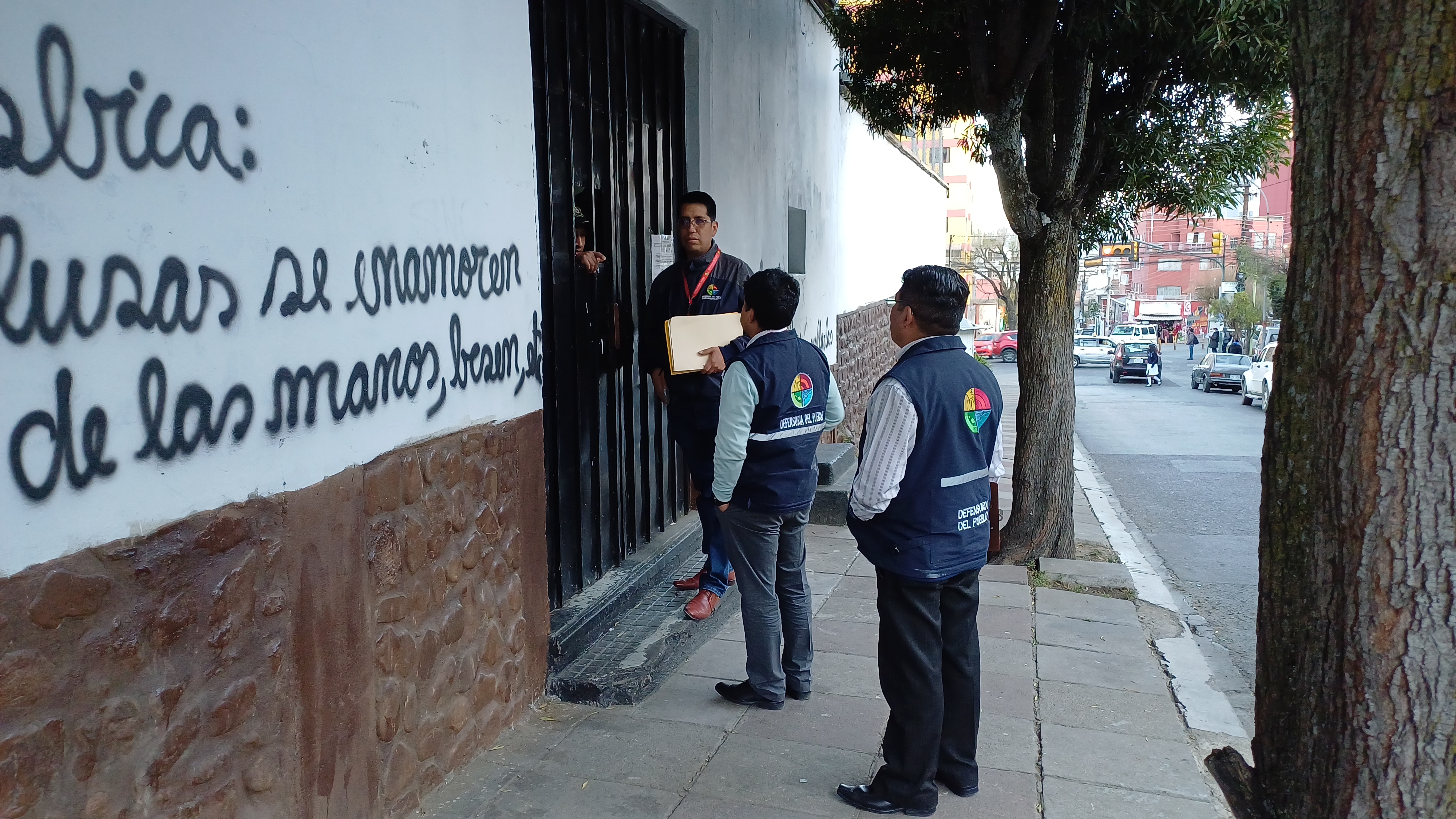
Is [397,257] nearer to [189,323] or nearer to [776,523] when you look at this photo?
[189,323]

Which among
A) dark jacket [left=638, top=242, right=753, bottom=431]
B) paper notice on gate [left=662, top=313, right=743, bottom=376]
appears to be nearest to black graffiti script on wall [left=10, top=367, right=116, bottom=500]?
paper notice on gate [left=662, top=313, right=743, bottom=376]

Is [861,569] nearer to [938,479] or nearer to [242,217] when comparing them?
[938,479]

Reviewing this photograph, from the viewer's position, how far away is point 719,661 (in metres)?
4.72

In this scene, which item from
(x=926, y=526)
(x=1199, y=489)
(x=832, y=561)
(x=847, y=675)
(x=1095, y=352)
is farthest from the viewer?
(x=1095, y=352)

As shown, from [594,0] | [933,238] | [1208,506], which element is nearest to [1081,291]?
[933,238]

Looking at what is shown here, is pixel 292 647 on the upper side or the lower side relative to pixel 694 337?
lower

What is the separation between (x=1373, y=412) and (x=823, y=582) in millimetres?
4440

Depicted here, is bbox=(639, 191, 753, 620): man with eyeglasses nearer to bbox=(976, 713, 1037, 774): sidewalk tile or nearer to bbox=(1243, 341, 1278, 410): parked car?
bbox=(976, 713, 1037, 774): sidewalk tile

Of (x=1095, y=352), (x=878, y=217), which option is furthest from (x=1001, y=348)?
(x=878, y=217)

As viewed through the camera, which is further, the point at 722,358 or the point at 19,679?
the point at 722,358

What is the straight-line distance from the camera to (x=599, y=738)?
3861 mm

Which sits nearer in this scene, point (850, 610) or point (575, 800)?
point (575, 800)

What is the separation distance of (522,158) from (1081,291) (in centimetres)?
9324

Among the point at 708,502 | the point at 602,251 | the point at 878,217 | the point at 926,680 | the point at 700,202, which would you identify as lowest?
the point at 926,680
